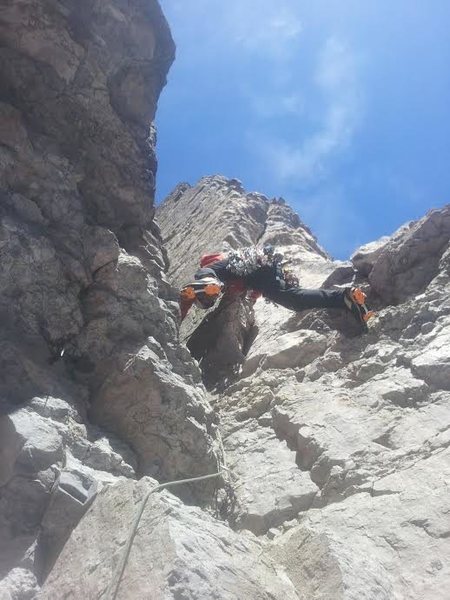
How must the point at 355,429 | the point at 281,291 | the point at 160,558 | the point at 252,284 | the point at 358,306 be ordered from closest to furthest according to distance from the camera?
the point at 160,558 < the point at 355,429 < the point at 358,306 < the point at 281,291 < the point at 252,284

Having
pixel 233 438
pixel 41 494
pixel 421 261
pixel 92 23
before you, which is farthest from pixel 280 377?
pixel 92 23

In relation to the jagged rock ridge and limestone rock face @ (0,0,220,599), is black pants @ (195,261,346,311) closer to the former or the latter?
the jagged rock ridge

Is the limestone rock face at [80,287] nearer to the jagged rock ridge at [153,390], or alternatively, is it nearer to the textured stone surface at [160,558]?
the jagged rock ridge at [153,390]

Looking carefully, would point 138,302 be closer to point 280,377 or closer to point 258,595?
point 280,377

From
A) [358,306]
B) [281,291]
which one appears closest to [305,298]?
[281,291]

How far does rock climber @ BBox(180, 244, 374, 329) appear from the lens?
25.2 ft

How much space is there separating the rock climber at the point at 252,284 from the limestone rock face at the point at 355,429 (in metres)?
0.25

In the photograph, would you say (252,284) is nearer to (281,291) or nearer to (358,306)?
(281,291)

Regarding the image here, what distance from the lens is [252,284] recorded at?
8.84 metres

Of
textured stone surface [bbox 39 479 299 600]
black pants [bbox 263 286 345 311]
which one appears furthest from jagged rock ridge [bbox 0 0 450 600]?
black pants [bbox 263 286 345 311]

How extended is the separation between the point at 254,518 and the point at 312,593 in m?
1.46

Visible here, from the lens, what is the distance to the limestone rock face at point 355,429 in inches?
147

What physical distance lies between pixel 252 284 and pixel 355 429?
12.9 ft

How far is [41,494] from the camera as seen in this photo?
3.75 metres
